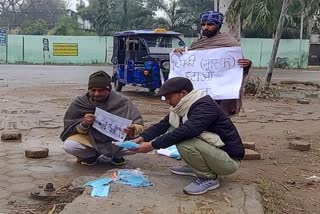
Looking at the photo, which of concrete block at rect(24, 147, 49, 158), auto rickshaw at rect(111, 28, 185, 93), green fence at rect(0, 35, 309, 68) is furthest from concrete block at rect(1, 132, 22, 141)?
green fence at rect(0, 35, 309, 68)

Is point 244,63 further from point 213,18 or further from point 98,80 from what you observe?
point 98,80

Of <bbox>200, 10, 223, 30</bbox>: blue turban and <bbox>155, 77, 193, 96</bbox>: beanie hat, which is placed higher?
<bbox>200, 10, 223, 30</bbox>: blue turban

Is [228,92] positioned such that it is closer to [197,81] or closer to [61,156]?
[197,81]

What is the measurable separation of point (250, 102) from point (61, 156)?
823 centimetres

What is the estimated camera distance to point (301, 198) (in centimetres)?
482

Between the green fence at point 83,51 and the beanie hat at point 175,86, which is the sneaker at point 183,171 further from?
the green fence at point 83,51

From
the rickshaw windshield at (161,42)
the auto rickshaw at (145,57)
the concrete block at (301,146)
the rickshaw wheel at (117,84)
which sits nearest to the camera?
the concrete block at (301,146)

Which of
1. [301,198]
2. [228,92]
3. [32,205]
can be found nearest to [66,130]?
[32,205]

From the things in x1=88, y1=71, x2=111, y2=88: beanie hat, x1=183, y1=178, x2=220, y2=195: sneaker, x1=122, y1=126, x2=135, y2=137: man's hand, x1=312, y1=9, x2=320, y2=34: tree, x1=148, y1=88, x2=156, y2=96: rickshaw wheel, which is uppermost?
x1=312, y1=9, x2=320, y2=34: tree

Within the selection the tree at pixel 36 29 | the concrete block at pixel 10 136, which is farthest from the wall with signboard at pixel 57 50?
the concrete block at pixel 10 136

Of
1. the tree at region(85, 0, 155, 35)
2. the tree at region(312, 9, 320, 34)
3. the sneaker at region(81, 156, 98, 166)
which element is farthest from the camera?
the tree at region(85, 0, 155, 35)

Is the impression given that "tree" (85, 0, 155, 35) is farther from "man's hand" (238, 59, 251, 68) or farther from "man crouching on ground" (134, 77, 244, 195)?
"man crouching on ground" (134, 77, 244, 195)

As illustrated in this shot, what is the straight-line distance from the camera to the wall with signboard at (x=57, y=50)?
115 feet

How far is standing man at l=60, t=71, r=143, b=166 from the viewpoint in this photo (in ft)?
17.5
